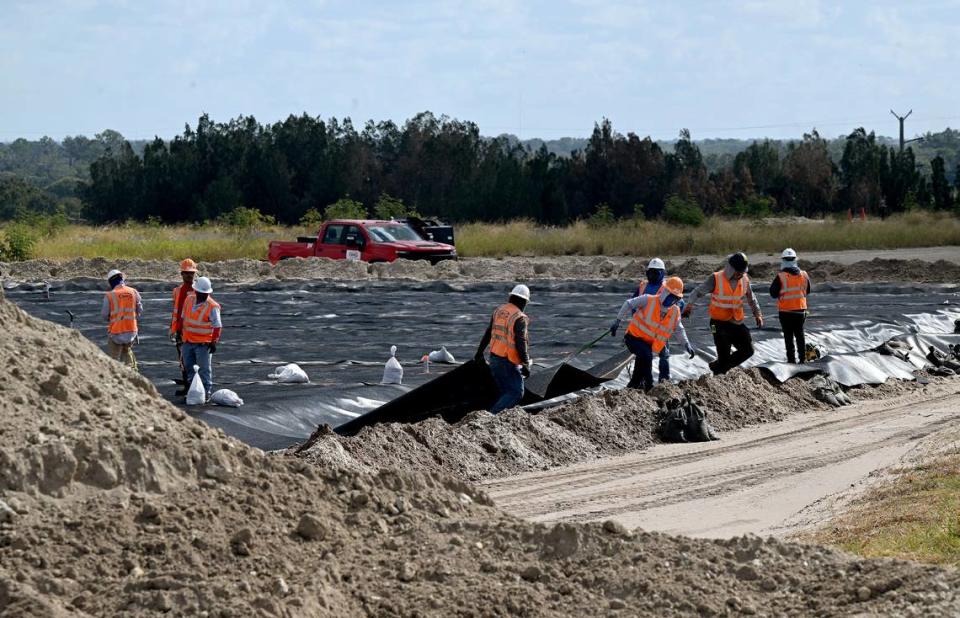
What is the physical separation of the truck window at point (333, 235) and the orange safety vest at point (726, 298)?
18.2 m

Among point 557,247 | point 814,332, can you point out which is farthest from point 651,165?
point 814,332

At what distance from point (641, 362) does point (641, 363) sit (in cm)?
1

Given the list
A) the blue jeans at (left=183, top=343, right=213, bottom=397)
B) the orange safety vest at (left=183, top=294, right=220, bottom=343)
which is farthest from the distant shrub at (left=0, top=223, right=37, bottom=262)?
the orange safety vest at (left=183, top=294, right=220, bottom=343)

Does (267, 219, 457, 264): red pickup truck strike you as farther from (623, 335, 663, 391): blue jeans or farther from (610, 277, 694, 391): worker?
(610, 277, 694, 391): worker

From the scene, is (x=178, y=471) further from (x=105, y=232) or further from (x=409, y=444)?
(x=105, y=232)

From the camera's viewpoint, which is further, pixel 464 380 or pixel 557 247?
pixel 557 247

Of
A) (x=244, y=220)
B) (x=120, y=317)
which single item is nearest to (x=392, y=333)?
(x=120, y=317)

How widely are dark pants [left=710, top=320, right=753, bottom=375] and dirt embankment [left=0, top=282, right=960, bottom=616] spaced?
9.16 m

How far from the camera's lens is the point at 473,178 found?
207 feet

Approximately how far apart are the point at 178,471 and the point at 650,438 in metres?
7.51

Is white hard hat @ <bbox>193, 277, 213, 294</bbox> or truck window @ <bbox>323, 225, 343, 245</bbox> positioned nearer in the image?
white hard hat @ <bbox>193, 277, 213, 294</bbox>

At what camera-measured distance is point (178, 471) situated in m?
7.38

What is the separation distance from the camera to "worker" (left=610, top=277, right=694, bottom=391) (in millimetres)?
14648

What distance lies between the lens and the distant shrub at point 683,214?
5106 cm
